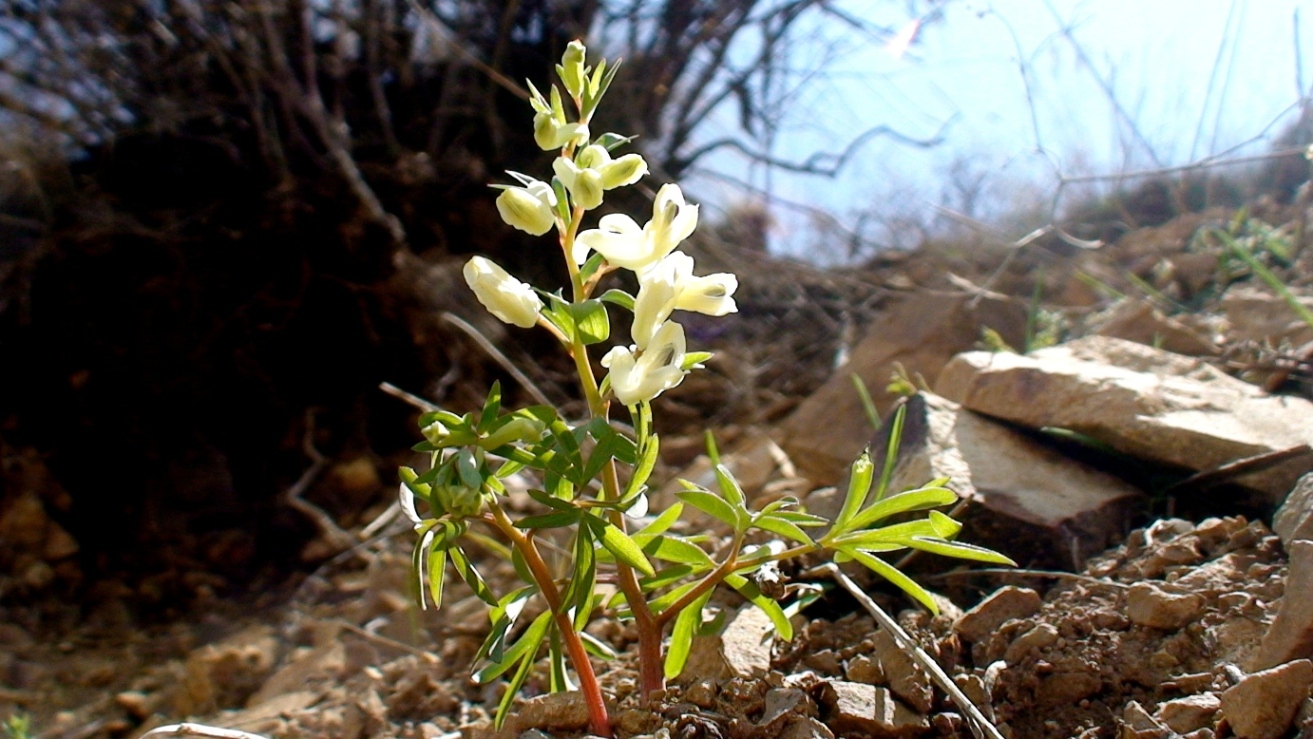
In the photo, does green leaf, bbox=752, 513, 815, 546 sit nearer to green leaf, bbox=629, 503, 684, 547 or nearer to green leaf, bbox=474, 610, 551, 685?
green leaf, bbox=629, 503, 684, 547

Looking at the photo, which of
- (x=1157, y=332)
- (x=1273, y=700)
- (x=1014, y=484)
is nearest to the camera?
(x=1273, y=700)

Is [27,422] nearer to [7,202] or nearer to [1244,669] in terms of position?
[7,202]

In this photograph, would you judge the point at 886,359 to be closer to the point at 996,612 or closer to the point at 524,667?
the point at 996,612

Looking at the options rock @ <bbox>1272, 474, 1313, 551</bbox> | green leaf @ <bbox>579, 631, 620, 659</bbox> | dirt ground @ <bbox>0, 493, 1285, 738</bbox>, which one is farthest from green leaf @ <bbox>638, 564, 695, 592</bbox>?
rock @ <bbox>1272, 474, 1313, 551</bbox>

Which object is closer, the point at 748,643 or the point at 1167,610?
the point at 1167,610

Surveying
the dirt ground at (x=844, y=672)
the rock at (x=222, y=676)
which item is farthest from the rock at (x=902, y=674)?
the rock at (x=222, y=676)

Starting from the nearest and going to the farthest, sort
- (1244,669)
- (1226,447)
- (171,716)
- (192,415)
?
(1244,669)
(1226,447)
(171,716)
(192,415)

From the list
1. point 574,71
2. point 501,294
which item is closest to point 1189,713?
point 501,294

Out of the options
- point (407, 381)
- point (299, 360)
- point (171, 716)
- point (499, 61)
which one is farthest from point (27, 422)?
point (499, 61)
